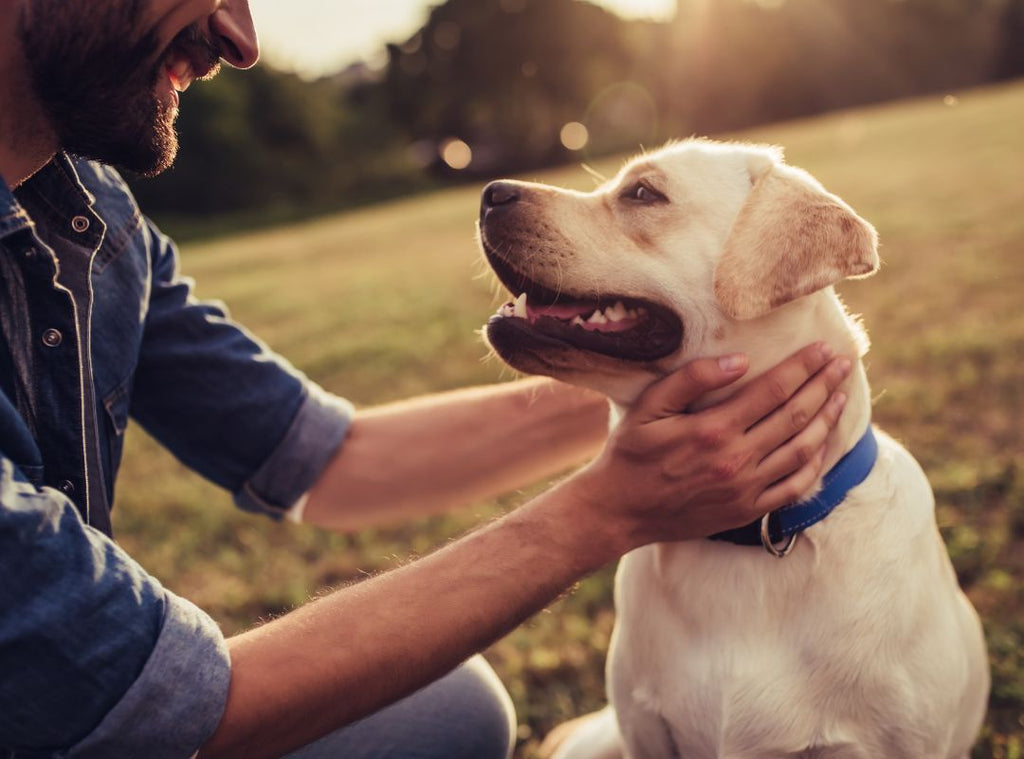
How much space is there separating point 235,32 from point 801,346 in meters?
1.61

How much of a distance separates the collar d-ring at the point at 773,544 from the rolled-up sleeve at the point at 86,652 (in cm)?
126

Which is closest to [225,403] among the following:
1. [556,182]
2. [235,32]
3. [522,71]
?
[235,32]

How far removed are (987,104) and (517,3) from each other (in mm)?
20658

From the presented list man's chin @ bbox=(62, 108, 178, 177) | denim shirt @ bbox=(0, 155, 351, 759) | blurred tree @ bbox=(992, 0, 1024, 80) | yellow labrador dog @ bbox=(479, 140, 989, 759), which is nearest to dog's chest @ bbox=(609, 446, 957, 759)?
yellow labrador dog @ bbox=(479, 140, 989, 759)

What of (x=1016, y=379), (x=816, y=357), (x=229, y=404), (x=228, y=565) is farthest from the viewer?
(x=1016, y=379)

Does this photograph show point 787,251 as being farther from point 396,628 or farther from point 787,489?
point 396,628

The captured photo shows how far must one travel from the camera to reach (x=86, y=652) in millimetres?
1573

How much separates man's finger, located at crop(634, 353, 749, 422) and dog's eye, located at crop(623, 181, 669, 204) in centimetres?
59

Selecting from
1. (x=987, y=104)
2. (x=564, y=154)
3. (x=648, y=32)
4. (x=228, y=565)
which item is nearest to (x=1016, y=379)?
(x=228, y=565)

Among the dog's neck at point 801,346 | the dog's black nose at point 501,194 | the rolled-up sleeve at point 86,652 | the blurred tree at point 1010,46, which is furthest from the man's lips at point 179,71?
the blurred tree at point 1010,46

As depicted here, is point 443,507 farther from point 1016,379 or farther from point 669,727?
point 1016,379

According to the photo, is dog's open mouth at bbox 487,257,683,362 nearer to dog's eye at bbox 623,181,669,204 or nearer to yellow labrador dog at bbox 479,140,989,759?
yellow labrador dog at bbox 479,140,989,759

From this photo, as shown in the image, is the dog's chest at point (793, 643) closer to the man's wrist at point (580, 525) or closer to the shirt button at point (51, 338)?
the man's wrist at point (580, 525)

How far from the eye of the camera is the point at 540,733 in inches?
127
